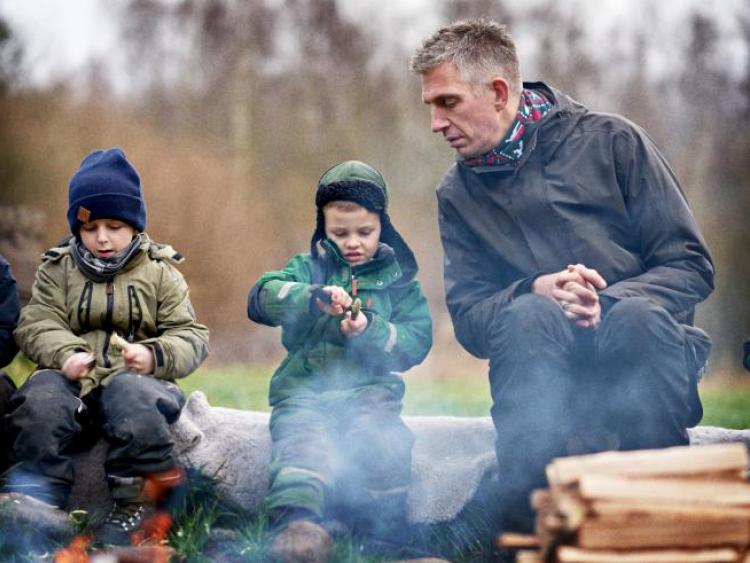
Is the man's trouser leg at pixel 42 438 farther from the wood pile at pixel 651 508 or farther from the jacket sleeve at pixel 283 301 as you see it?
the wood pile at pixel 651 508

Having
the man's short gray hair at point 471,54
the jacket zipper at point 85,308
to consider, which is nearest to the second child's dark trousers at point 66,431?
the jacket zipper at point 85,308

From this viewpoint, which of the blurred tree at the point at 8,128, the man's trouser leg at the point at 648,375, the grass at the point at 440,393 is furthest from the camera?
the blurred tree at the point at 8,128

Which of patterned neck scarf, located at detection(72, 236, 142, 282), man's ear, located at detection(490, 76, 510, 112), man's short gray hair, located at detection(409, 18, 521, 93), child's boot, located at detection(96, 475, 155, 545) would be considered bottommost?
child's boot, located at detection(96, 475, 155, 545)

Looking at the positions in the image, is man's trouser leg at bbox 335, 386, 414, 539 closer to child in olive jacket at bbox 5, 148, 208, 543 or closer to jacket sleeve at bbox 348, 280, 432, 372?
jacket sleeve at bbox 348, 280, 432, 372

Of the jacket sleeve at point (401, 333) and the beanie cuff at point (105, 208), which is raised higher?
the beanie cuff at point (105, 208)

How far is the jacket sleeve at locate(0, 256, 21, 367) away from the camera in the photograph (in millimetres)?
3682

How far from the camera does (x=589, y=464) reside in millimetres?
2234

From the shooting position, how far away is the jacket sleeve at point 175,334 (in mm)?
3613

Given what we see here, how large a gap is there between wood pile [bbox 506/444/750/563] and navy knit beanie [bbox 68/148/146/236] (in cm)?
205

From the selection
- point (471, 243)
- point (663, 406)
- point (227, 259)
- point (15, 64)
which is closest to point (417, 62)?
point (471, 243)

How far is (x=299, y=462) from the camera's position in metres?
3.34

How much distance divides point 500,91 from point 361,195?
62 cm

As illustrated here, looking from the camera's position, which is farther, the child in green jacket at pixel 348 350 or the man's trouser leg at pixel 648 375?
the child in green jacket at pixel 348 350

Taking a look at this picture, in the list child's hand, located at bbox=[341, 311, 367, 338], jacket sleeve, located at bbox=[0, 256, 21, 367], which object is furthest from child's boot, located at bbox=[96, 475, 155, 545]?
child's hand, located at bbox=[341, 311, 367, 338]
